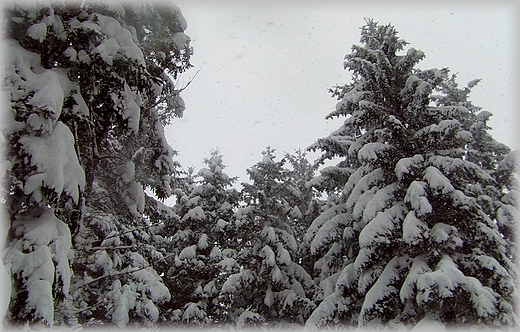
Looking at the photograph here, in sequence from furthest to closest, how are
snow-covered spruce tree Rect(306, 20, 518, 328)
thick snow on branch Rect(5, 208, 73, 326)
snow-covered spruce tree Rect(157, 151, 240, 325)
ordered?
1. snow-covered spruce tree Rect(157, 151, 240, 325)
2. snow-covered spruce tree Rect(306, 20, 518, 328)
3. thick snow on branch Rect(5, 208, 73, 326)

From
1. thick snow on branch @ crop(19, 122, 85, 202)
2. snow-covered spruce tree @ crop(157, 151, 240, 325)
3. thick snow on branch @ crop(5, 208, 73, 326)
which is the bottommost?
snow-covered spruce tree @ crop(157, 151, 240, 325)

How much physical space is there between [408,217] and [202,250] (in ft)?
34.4

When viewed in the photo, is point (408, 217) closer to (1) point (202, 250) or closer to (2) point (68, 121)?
(2) point (68, 121)

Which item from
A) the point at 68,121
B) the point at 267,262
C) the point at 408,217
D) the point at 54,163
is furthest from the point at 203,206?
the point at 54,163

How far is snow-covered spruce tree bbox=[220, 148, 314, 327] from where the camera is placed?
14.0 m

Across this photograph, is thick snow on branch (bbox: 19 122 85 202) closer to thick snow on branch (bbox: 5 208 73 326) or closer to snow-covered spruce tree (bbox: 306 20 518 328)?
thick snow on branch (bbox: 5 208 73 326)

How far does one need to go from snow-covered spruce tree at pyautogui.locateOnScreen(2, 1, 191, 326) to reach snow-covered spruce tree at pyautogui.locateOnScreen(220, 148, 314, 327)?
6795 mm

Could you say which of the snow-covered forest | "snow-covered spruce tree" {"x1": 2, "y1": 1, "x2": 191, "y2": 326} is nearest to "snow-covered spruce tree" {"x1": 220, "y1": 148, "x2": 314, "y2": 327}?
the snow-covered forest

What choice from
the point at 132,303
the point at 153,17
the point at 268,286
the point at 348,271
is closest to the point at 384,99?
the point at 348,271

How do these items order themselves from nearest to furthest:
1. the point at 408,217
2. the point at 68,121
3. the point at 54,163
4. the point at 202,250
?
1. the point at 54,163
2. the point at 68,121
3. the point at 408,217
4. the point at 202,250

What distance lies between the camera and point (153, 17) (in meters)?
7.12

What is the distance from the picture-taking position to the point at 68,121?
5.57 m

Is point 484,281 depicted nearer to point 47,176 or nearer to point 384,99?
point 384,99

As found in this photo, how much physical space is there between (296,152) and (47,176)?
1885cm
